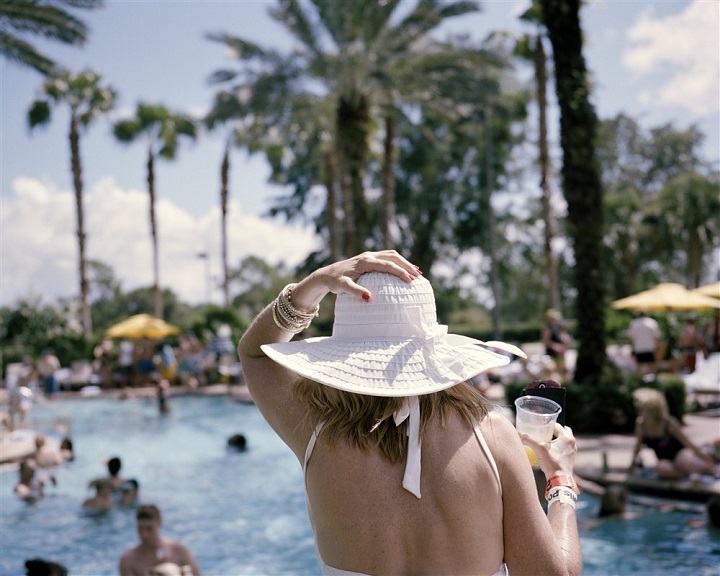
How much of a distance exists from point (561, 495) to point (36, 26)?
16.7 metres

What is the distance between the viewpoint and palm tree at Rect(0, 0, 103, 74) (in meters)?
15.1

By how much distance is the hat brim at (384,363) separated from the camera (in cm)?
162

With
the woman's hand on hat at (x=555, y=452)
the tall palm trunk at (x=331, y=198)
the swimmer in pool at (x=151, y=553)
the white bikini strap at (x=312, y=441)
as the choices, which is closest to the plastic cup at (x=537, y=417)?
the woman's hand on hat at (x=555, y=452)

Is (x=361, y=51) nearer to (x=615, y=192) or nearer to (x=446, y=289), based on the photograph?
(x=446, y=289)

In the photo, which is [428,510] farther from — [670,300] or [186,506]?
[670,300]

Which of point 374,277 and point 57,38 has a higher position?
point 57,38

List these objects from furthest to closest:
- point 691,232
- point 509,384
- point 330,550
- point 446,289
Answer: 1. point 446,289
2. point 691,232
3. point 509,384
4. point 330,550

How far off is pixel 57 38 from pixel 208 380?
473 inches

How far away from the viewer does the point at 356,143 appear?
21062 mm

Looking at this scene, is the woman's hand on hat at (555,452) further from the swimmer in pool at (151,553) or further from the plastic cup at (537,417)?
the swimmer in pool at (151,553)

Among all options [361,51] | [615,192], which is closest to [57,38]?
[361,51]

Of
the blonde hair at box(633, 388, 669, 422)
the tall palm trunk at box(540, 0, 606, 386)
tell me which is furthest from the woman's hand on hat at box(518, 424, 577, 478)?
the tall palm trunk at box(540, 0, 606, 386)

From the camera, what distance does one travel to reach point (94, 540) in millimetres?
8430

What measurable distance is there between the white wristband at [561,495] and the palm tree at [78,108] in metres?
29.9
